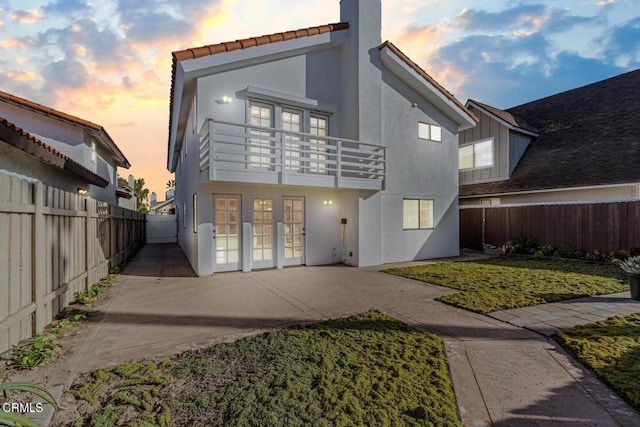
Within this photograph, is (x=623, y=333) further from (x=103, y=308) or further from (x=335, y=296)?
(x=103, y=308)

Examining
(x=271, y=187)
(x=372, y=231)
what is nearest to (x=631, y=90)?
(x=372, y=231)

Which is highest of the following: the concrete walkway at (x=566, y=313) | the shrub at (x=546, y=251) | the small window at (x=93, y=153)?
the small window at (x=93, y=153)

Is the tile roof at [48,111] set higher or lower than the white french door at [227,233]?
higher

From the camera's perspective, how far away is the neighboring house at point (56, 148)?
645 cm

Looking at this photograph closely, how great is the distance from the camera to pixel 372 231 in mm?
9992

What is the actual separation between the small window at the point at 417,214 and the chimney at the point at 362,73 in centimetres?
273

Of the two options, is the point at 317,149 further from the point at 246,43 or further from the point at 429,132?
the point at 429,132

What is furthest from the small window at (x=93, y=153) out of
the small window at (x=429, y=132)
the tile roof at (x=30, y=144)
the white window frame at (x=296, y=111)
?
the small window at (x=429, y=132)

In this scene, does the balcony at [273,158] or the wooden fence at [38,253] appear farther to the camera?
the balcony at [273,158]

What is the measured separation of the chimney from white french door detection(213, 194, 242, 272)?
15.0 ft

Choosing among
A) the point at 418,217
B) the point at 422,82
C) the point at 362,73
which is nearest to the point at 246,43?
the point at 362,73

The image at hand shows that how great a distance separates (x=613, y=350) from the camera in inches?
134

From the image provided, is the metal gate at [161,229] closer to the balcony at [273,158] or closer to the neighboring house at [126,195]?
the neighboring house at [126,195]

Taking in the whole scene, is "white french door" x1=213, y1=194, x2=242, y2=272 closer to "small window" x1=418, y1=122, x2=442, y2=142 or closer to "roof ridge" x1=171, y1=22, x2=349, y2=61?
"roof ridge" x1=171, y1=22, x2=349, y2=61
